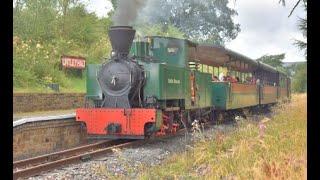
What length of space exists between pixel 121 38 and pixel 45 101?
6.37m

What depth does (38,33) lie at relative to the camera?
76.8 feet

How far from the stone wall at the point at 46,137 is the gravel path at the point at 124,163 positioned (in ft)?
5.96

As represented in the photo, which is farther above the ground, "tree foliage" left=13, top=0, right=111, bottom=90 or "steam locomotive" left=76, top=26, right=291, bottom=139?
"tree foliage" left=13, top=0, right=111, bottom=90

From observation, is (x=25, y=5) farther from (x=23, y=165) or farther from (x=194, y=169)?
(x=194, y=169)

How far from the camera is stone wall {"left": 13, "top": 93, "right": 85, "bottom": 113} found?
1573 centimetres

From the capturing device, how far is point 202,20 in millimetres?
45750

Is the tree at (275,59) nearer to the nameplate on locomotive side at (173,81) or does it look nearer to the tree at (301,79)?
the tree at (301,79)

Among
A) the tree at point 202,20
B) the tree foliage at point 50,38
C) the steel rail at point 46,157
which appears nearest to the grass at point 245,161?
the steel rail at point 46,157

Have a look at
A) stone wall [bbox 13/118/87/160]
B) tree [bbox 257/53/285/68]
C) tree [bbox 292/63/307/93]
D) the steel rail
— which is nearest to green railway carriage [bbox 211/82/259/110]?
stone wall [bbox 13/118/87/160]

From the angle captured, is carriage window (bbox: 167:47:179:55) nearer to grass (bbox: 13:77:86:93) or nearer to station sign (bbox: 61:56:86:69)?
grass (bbox: 13:77:86:93)

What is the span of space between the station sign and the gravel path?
9618mm

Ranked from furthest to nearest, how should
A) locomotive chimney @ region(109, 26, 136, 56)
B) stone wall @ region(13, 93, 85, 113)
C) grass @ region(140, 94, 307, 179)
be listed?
stone wall @ region(13, 93, 85, 113)
locomotive chimney @ region(109, 26, 136, 56)
grass @ region(140, 94, 307, 179)

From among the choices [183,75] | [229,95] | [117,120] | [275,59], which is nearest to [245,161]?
[117,120]
